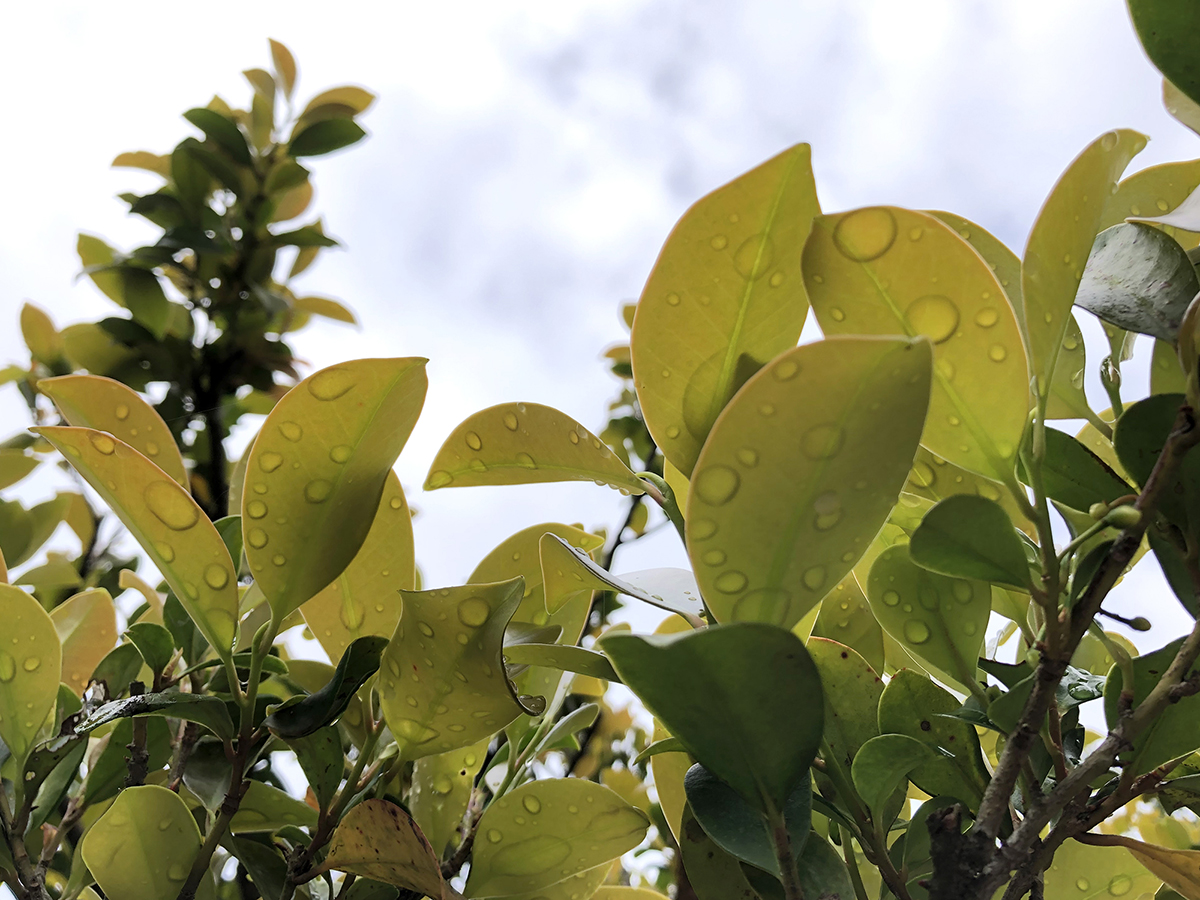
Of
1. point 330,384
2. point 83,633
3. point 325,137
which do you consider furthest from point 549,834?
point 325,137

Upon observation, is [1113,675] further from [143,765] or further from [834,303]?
[143,765]

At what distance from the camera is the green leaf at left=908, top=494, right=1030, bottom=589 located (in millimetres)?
413

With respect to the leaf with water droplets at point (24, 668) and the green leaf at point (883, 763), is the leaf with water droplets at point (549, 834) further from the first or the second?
the leaf with water droplets at point (24, 668)

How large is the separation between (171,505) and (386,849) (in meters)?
0.26

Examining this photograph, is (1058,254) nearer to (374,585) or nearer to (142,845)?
(374,585)

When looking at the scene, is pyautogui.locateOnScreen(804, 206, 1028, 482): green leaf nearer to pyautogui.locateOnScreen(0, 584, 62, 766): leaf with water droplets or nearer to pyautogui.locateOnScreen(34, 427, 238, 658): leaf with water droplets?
pyautogui.locateOnScreen(34, 427, 238, 658): leaf with water droplets

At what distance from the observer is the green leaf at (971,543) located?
Result: 1.36 feet

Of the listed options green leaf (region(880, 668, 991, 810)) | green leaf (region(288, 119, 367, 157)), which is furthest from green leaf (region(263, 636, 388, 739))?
green leaf (region(288, 119, 367, 157))

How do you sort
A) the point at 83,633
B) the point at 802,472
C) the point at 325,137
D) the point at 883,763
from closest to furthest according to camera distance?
the point at 802,472
the point at 883,763
the point at 83,633
the point at 325,137

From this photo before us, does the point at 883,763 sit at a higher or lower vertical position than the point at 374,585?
lower

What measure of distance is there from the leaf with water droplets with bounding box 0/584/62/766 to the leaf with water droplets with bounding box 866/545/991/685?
0.59m

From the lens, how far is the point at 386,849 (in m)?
0.52

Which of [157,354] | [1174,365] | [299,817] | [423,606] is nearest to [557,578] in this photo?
[423,606]

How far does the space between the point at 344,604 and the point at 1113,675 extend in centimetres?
53
